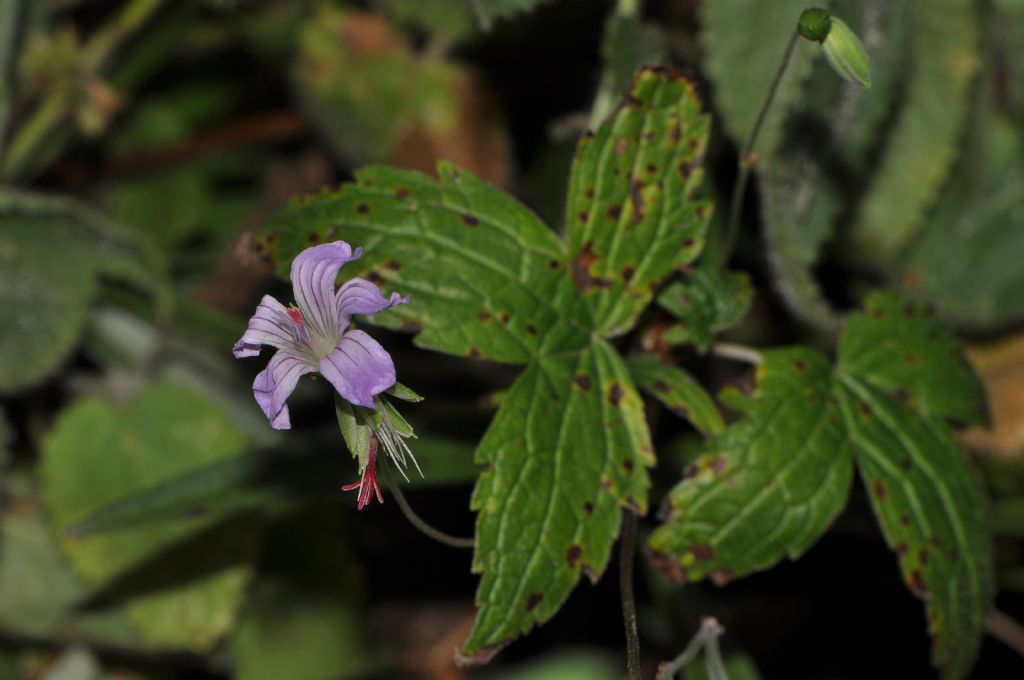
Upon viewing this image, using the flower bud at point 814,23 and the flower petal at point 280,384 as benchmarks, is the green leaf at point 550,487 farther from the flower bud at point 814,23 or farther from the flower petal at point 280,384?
A: the flower bud at point 814,23

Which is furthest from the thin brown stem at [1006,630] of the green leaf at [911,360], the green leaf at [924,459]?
the green leaf at [911,360]

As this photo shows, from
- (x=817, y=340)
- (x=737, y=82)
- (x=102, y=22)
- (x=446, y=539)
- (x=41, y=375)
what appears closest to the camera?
(x=446, y=539)

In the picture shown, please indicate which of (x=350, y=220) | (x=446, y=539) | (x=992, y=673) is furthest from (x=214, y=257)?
(x=992, y=673)

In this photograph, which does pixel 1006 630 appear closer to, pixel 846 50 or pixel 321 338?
pixel 846 50

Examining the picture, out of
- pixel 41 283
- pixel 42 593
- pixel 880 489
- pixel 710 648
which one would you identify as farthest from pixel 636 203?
pixel 42 593

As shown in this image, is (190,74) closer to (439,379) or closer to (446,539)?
(439,379)

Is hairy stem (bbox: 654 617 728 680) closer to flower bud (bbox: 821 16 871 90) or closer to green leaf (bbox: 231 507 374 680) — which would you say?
flower bud (bbox: 821 16 871 90)
